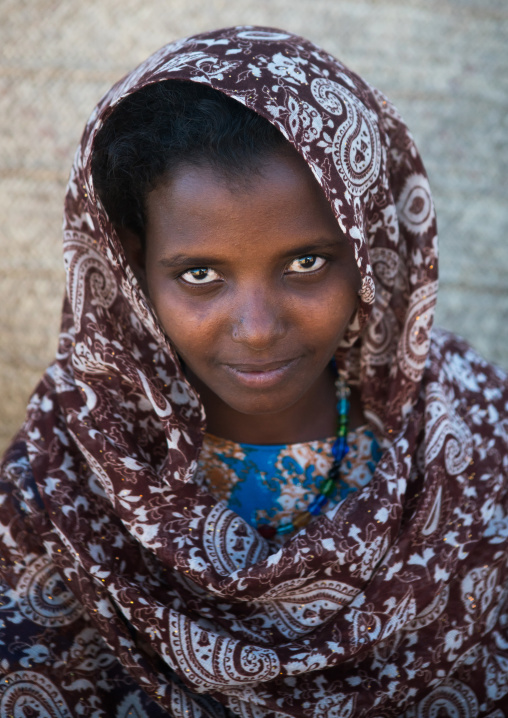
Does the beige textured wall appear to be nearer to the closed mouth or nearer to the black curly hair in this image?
the black curly hair

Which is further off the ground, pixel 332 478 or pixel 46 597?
pixel 332 478

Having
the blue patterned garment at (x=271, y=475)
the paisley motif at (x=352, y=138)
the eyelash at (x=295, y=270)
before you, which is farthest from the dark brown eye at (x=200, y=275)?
the blue patterned garment at (x=271, y=475)

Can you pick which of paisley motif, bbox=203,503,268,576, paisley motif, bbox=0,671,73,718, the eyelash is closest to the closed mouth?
the eyelash

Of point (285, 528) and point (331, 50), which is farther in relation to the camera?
point (331, 50)

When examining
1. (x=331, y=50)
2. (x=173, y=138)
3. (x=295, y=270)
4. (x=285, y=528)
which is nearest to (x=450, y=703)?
(x=285, y=528)

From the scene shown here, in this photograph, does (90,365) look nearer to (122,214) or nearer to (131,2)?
(122,214)

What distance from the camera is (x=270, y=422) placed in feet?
4.83

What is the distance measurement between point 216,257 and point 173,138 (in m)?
0.21

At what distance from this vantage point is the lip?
47.9 inches

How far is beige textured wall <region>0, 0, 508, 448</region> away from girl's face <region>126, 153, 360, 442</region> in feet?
4.69

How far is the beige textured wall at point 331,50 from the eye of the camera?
7.91 feet

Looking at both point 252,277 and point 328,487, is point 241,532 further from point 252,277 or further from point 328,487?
point 252,277

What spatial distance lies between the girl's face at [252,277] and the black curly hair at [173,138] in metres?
0.02

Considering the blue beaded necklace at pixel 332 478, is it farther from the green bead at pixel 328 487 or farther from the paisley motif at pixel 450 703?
the paisley motif at pixel 450 703
